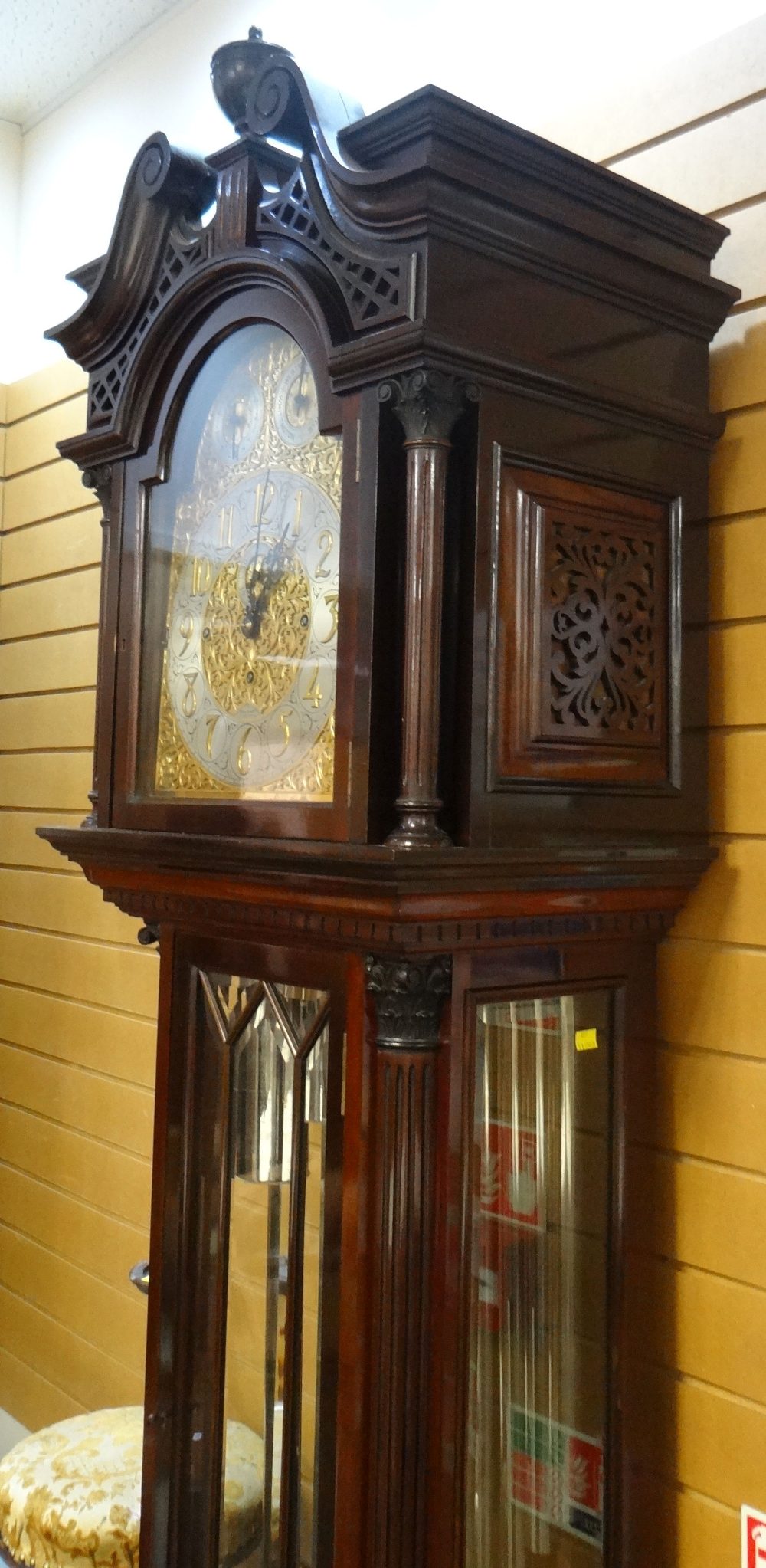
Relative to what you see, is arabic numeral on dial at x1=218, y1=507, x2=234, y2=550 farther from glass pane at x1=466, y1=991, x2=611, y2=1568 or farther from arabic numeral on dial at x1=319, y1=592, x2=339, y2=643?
glass pane at x1=466, y1=991, x2=611, y2=1568

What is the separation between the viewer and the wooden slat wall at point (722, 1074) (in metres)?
1.20

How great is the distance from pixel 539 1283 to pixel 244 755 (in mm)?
560

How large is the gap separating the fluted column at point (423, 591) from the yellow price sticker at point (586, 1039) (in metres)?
0.32

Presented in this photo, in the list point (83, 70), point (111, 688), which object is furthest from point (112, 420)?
point (83, 70)

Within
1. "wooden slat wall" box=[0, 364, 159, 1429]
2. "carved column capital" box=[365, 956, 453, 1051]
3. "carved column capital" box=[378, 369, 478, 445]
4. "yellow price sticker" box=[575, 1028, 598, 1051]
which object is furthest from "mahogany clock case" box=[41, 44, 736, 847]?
"wooden slat wall" box=[0, 364, 159, 1429]

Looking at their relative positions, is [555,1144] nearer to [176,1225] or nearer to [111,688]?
[176,1225]

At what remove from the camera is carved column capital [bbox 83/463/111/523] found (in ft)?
4.53

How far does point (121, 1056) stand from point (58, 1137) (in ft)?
0.96

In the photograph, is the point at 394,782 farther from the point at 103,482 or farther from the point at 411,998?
the point at 103,482

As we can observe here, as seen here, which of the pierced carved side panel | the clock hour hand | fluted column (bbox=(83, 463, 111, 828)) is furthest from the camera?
fluted column (bbox=(83, 463, 111, 828))

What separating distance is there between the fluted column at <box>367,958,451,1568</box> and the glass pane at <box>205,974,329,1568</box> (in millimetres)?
95

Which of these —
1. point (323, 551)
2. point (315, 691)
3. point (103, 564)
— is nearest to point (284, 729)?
point (315, 691)

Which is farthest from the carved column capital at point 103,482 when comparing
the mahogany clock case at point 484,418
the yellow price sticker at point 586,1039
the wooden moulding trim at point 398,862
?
the yellow price sticker at point 586,1039

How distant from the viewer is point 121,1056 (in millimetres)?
2135
